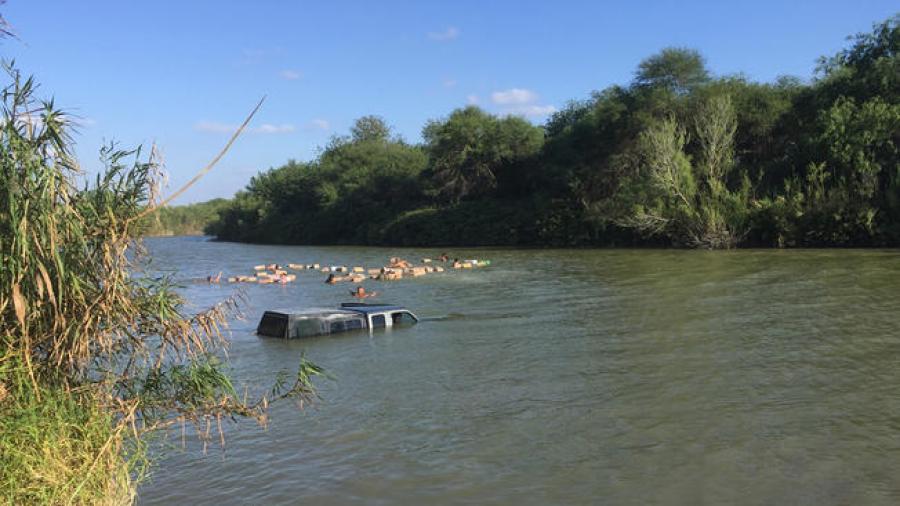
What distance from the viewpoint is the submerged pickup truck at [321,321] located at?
1542 centimetres

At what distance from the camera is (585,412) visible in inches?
Answer: 376

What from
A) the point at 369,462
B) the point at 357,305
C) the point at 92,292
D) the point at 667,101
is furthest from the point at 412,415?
the point at 667,101

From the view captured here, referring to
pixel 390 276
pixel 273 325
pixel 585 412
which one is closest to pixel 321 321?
pixel 273 325

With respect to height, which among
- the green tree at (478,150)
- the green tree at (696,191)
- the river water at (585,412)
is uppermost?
the green tree at (478,150)

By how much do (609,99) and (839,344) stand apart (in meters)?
41.0

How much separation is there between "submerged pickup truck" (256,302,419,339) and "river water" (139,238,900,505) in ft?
1.51

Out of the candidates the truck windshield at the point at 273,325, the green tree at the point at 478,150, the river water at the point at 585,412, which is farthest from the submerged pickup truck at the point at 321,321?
the green tree at the point at 478,150

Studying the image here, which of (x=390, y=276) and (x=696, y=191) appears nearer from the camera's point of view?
(x=390, y=276)

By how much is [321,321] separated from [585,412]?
25.1 ft

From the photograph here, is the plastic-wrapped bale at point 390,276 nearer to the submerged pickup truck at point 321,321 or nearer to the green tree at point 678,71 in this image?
the submerged pickup truck at point 321,321

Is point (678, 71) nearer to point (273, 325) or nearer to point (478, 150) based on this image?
point (478, 150)

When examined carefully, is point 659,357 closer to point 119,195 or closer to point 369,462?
point 369,462

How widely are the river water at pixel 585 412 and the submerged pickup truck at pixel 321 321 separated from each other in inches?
18.1

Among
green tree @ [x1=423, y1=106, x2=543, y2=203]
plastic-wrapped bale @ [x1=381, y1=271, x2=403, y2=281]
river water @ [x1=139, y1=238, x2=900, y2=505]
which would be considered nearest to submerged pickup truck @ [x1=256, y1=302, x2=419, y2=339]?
river water @ [x1=139, y1=238, x2=900, y2=505]
